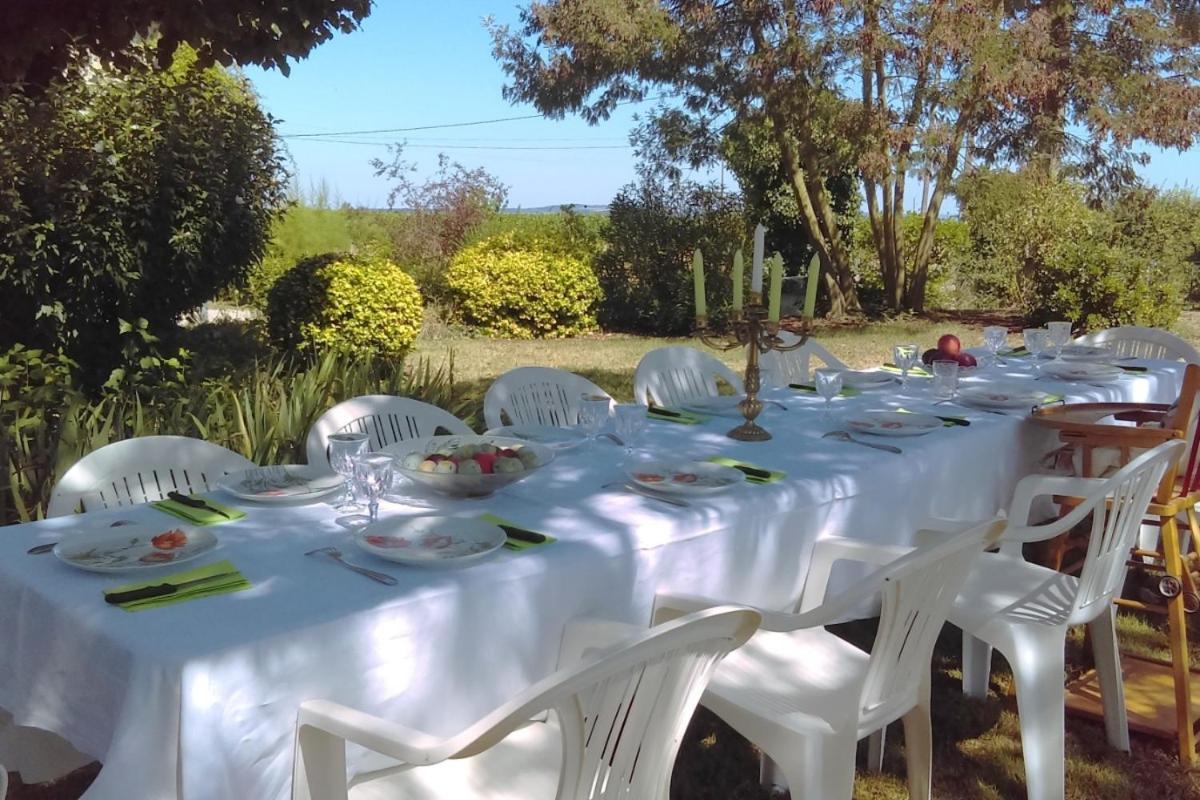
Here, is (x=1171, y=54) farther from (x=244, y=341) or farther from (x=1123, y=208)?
(x=244, y=341)

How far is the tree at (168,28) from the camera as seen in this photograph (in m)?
3.23

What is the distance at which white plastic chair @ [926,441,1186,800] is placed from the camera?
8.07 ft

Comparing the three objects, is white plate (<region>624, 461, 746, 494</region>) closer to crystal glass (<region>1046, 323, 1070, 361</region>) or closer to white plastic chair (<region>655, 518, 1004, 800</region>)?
white plastic chair (<region>655, 518, 1004, 800</region>)

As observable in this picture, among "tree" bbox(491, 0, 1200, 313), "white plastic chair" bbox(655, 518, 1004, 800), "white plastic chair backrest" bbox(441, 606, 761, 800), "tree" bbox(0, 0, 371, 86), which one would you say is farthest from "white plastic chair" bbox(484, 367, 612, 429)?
"tree" bbox(491, 0, 1200, 313)

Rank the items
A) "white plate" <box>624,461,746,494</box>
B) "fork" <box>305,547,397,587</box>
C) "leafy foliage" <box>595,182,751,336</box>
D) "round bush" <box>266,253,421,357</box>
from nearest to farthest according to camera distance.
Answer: "fork" <box>305,547,397,587</box> < "white plate" <box>624,461,746,494</box> < "round bush" <box>266,253,421,357</box> < "leafy foliage" <box>595,182,751,336</box>

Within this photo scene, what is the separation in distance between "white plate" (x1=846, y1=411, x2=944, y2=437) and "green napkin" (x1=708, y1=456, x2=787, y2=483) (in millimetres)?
517

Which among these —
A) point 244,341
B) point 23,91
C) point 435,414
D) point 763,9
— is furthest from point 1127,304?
point 23,91

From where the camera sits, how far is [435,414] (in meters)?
3.27

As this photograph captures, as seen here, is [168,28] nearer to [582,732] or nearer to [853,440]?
[853,440]

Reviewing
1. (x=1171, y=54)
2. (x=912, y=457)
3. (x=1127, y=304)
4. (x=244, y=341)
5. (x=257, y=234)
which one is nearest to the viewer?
(x=912, y=457)

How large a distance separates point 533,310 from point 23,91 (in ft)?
25.0

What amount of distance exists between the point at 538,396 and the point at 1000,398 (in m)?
1.57

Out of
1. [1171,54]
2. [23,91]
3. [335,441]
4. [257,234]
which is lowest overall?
[335,441]

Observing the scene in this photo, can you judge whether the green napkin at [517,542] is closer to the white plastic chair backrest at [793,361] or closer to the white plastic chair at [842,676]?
the white plastic chair at [842,676]
